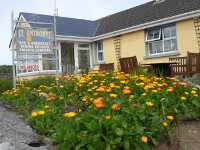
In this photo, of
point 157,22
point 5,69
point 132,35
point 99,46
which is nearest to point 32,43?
point 157,22

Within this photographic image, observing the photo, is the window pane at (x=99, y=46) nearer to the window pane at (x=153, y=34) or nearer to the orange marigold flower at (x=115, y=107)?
the window pane at (x=153, y=34)

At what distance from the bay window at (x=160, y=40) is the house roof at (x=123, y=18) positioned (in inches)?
23.7

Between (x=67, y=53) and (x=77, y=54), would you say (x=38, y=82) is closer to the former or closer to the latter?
(x=77, y=54)

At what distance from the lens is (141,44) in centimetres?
1748

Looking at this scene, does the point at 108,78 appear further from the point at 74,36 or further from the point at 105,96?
the point at 74,36

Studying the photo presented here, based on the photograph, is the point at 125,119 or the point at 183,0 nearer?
the point at 125,119

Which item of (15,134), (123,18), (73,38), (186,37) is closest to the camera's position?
(15,134)

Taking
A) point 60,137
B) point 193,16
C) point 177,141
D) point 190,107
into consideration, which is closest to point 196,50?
point 193,16

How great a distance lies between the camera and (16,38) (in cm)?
1012

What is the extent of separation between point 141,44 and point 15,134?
13.6m

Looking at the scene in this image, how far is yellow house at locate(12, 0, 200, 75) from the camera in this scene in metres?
15.0

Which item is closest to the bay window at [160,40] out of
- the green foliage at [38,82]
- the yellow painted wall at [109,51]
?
the yellow painted wall at [109,51]

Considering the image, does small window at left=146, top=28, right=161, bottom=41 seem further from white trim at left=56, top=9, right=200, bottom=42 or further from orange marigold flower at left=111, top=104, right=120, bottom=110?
orange marigold flower at left=111, top=104, right=120, bottom=110

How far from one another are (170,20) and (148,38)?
2.08 meters
